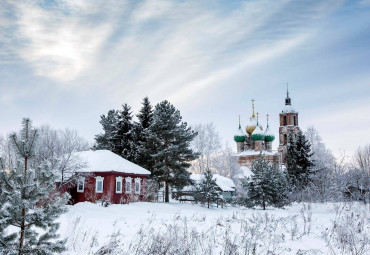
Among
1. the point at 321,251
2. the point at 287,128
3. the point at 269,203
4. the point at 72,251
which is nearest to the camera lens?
the point at 72,251

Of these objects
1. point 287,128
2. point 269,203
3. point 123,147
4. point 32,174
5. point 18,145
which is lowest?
point 269,203

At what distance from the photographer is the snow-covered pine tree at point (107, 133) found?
129 ft

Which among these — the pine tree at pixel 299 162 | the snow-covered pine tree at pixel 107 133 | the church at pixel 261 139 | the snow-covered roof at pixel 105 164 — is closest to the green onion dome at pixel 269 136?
the church at pixel 261 139

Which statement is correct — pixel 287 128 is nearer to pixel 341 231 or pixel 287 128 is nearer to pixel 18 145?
pixel 341 231

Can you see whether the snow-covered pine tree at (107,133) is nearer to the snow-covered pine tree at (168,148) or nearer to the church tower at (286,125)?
the snow-covered pine tree at (168,148)

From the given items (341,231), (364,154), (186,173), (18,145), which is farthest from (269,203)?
(364,154)

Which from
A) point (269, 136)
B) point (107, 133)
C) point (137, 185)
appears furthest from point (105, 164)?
point (269, 136)

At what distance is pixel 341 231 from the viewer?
8.34 m

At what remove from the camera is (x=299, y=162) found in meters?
48.2

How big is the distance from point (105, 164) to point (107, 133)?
49.0ft

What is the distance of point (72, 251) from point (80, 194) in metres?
22.2

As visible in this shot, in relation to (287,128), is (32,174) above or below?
below

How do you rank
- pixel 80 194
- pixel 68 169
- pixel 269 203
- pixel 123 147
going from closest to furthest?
pixel 68 169 < pixel 80 194 < pixel 269 203 < pixel 123 147

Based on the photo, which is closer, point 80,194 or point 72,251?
point 72,251
